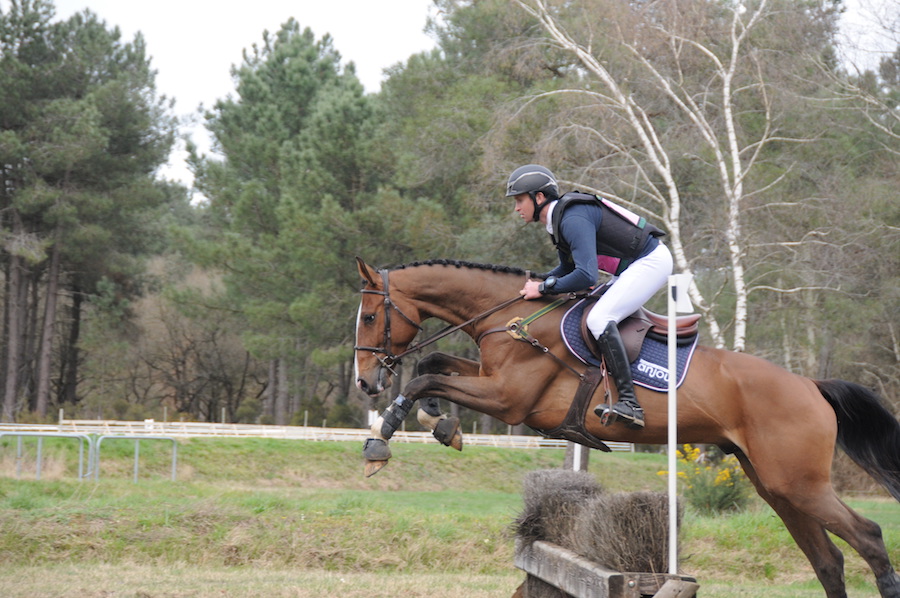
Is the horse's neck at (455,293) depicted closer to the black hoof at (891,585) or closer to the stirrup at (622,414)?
the stirrup at (622,414)

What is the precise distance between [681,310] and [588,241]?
66cm

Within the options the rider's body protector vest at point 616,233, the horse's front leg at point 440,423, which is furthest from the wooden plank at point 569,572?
the rider's body protector vest at point 616,233

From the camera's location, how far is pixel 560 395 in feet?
17.2

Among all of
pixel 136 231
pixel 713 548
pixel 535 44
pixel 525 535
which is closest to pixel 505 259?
pixel 535 44

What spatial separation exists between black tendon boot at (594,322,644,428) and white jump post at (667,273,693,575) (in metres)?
0.26

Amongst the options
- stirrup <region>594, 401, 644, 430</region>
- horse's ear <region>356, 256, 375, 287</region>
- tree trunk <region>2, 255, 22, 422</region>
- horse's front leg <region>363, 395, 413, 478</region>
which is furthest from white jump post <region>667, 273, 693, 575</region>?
tree trunk <region>2, 255, 22, 422</region>

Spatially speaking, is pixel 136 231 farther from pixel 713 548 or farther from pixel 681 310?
pixel 681 310

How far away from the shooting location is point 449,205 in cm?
2603

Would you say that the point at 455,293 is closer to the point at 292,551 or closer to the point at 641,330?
the point at 641,330

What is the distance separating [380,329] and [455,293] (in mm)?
531

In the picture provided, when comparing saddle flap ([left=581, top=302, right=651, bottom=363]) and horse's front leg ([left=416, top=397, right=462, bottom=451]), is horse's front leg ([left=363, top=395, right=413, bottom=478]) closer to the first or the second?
horse's front leg ([left=416, top=397, right=462, bottom=451])

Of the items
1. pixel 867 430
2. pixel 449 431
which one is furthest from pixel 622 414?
pixel 867 430

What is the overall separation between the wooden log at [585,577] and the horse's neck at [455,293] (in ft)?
5.26

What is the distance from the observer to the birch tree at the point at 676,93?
15.1 metres
